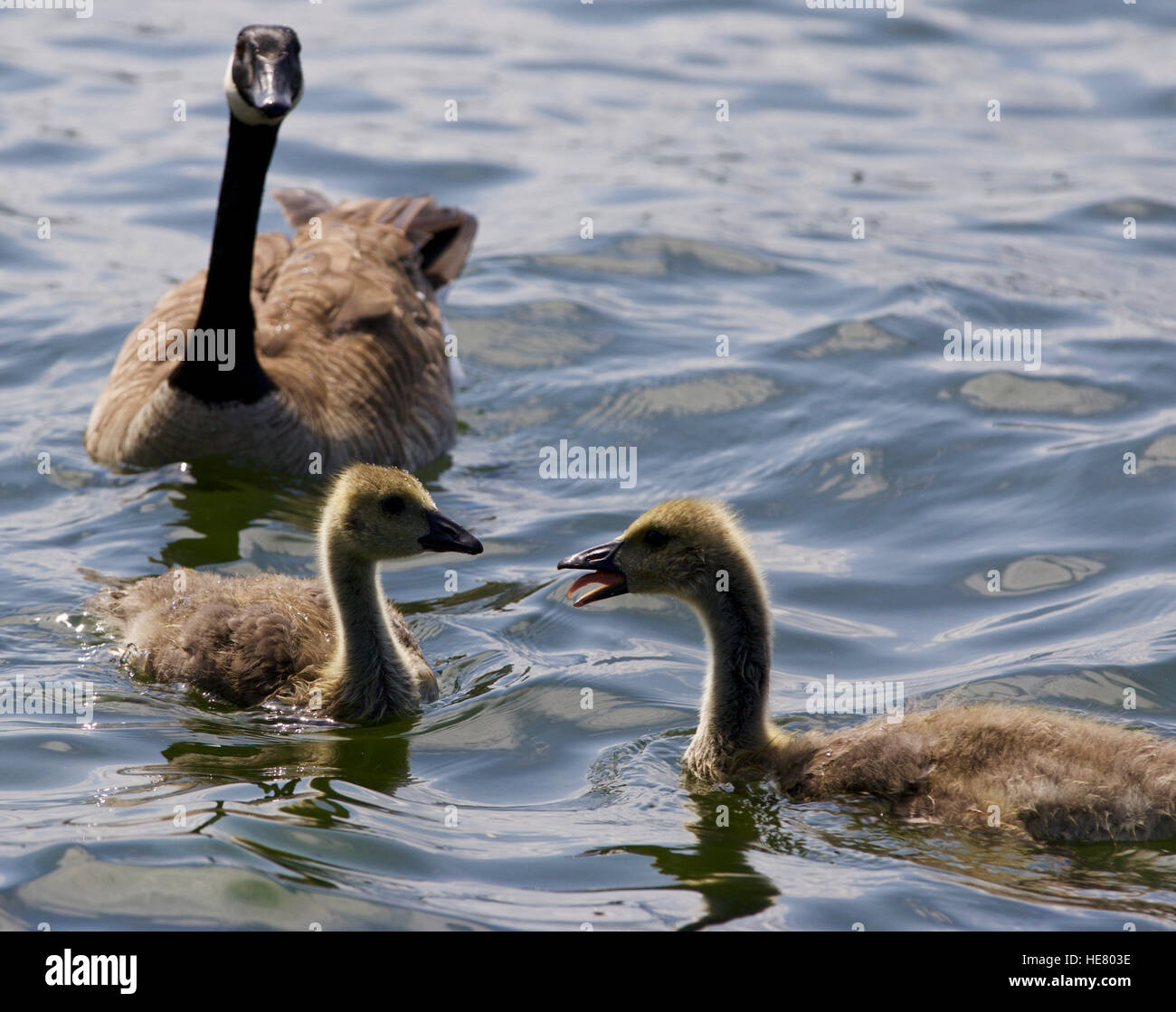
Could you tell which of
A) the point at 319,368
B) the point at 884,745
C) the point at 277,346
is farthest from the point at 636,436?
the point at 884,745

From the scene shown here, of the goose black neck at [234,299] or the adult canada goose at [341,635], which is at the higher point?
the goose black neck at [234,299]

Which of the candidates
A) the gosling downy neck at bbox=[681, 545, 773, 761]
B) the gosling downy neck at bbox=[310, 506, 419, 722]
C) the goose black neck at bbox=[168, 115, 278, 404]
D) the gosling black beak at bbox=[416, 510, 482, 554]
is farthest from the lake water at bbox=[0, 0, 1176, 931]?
the gosling black beak at bbox=[416, 510, 482, 554]

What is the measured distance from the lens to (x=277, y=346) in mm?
11430

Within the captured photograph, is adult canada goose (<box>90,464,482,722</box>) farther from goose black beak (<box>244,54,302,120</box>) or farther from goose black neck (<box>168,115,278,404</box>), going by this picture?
goose black beak (<box>244,54,302,120</box>)

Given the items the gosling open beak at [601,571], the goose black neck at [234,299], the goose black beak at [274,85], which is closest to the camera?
the gosling open beak at [601,571]

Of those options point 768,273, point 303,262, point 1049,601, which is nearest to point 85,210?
point 303,262

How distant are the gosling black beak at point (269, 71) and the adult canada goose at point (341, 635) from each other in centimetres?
288

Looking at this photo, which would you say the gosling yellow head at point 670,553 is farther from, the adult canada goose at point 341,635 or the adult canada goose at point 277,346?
the adult canada goose at point 277,346

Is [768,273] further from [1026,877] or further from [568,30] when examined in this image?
[1026,877]

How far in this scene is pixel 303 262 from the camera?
12148mm

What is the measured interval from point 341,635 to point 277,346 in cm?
376

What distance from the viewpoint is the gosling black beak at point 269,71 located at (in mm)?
10062

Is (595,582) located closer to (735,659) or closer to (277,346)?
(735,659)

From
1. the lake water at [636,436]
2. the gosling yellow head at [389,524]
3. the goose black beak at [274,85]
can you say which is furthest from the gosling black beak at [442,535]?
the goose black beak at [274,85]
